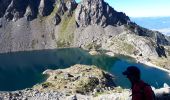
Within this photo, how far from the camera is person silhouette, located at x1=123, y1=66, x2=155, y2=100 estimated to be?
15875 mm

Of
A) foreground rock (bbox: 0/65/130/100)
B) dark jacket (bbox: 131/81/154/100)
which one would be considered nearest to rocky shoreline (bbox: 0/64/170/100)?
foreground rock (bbox: 0/65/130/100)

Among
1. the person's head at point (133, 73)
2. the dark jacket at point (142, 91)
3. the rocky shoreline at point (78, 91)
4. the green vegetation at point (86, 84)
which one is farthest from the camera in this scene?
the green vegetation at point (86, 84)

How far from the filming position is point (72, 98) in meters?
81.9

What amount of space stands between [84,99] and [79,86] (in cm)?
4123

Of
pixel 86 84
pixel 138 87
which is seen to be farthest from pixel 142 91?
pixel 86 84

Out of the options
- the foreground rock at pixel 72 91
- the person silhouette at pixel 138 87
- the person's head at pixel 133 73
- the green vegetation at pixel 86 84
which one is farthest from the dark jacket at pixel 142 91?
the green vegetation at pixel 86 84

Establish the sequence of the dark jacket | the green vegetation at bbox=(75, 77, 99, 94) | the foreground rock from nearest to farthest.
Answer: the dark jacket, the foreground rock, the green vegetation at bbox=(75, 77, 99, 94)

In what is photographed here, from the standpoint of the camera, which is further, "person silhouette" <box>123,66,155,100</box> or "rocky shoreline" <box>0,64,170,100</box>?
"rocky shoreline" <box>0,64,170,100</box>

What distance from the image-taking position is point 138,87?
1606cm

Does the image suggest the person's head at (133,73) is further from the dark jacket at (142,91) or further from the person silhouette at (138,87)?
the dark jacket at (142,91)

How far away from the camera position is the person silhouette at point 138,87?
15.9m

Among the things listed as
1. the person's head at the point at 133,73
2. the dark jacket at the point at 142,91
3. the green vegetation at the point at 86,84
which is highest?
the person's head at the point at 133,73

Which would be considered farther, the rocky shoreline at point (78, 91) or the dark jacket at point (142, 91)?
the rocky shoreline at point (78, 91)

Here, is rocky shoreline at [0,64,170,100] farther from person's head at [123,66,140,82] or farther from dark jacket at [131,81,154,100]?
dark jacket at [131,81,154,100]
